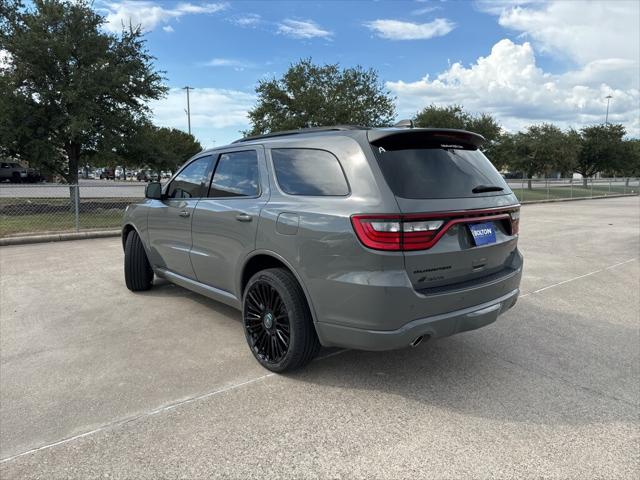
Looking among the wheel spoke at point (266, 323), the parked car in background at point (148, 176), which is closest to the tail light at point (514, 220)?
the wheel spoke at point (266, 323)

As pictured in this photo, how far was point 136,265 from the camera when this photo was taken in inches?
225

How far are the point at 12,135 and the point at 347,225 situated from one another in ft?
49.4

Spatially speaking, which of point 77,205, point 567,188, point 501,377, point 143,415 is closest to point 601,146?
point 567,188

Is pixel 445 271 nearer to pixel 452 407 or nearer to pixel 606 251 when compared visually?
pixel 452 407

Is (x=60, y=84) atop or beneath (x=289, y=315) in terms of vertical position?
atop

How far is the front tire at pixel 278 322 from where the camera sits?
326 centimetres

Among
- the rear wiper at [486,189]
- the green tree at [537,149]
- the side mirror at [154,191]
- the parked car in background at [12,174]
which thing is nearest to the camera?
the rear wiper at [486,189]

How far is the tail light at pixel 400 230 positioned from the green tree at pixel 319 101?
70.5 feet

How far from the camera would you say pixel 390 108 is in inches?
1004

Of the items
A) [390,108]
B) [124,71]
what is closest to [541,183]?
[390,108]

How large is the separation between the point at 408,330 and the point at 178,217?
2854mm

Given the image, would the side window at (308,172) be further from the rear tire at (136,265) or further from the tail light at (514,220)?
the rear tire at (136,265)

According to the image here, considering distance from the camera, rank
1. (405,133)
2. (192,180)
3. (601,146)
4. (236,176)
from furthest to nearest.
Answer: (601,146) < (192,180) < (236,176) < (405,133)

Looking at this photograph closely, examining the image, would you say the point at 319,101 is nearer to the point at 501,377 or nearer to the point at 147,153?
the point at 147,153
